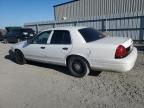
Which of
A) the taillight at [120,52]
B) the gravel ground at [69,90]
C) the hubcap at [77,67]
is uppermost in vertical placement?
the taillight at [120,52]

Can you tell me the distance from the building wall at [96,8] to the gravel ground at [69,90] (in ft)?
34.3

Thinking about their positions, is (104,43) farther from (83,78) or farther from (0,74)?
(0,74)

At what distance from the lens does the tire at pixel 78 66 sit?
5.69m

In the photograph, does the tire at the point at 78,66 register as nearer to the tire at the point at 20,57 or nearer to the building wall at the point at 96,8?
the tire at the point at 20,57

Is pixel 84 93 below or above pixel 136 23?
below

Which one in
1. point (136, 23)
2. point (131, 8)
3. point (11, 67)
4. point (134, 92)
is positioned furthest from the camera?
point (131, 8)

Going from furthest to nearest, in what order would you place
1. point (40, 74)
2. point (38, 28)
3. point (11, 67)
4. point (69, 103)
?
point (38, 28), point (11, 67), point (40, 74), point (69, 103)

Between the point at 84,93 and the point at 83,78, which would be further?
the point at 83,78

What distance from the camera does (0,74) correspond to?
6.93 m

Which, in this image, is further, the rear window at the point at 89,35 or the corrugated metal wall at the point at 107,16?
the corrugated metal wall at the point at 107,16

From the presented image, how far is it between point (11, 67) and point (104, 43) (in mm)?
4347

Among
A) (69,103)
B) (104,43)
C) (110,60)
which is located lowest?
(69,103)

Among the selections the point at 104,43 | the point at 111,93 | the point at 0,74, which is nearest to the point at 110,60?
the point at 104,43

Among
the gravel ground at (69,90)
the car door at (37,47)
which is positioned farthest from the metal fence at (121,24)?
the car door at (37,47)
